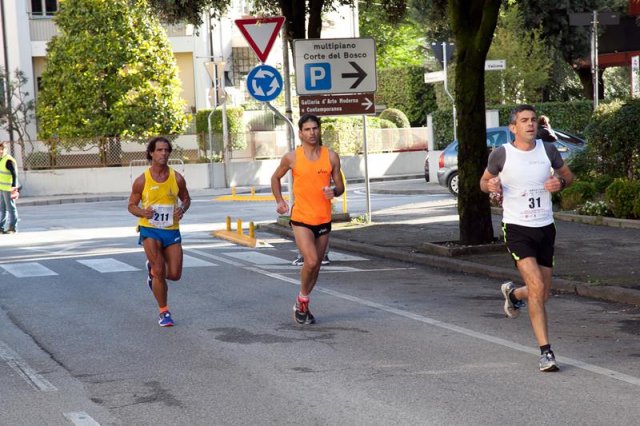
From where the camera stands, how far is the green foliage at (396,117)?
168 feet

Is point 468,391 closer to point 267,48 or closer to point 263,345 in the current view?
point 263,345

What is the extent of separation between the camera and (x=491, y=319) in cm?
1097

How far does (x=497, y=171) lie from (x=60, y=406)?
11.3 ft

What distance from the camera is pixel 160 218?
36.4ft

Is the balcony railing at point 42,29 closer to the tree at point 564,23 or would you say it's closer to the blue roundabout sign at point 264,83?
the tree at point 564,23

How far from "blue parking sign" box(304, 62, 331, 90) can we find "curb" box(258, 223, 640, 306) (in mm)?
2559

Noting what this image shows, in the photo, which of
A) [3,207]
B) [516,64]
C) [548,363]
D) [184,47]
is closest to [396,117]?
[184,47]

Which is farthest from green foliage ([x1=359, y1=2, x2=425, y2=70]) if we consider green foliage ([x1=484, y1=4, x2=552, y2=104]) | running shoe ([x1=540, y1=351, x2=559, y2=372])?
running shoe ([x1=540, y1=351, x2=559, y2=372])

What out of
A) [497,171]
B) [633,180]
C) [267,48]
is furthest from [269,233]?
[497,171]

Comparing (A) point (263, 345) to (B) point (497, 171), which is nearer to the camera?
Result: (B) point (497, 171)

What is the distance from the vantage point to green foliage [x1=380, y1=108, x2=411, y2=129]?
168 feet

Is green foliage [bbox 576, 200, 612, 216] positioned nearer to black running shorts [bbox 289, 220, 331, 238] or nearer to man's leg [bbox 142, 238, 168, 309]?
black running shorts [bbox 289, 220, 331, 238]

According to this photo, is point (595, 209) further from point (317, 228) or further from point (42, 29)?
point (42, 29)

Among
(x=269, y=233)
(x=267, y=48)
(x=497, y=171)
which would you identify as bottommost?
(x=269, y=233)
